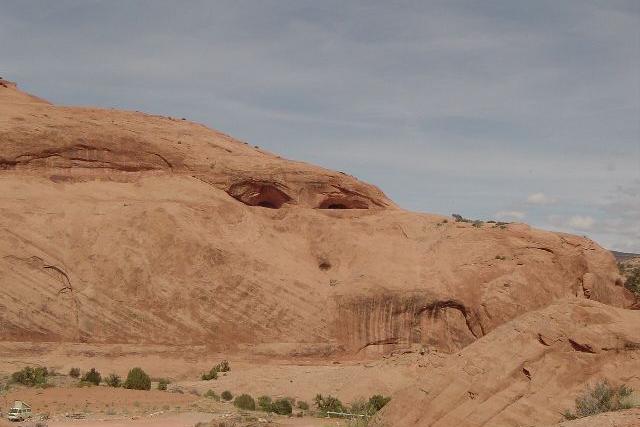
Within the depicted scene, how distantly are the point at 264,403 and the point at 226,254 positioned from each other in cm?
800

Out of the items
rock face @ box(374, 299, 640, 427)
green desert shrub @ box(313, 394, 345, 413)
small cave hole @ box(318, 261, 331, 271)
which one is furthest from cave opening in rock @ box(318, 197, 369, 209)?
rock face @ box(374, 299, 640, 427)

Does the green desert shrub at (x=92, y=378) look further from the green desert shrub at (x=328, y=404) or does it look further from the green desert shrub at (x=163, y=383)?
the green desert shrub at (x=328, y=404)

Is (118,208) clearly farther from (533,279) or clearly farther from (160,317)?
(533,279)

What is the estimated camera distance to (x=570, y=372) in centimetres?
1192

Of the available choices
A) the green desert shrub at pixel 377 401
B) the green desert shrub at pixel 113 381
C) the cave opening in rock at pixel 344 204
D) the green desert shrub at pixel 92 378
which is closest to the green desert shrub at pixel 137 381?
the green desert shrub at pixel 113 381

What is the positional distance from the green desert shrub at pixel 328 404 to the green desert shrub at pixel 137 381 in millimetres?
5458

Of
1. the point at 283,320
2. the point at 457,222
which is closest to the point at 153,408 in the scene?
the point at 283,320

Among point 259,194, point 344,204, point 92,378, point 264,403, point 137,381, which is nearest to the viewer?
point 264,403

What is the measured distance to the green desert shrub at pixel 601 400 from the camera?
1093 centimetres

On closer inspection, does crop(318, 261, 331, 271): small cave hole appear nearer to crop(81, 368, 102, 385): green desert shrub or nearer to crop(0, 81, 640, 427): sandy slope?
crop(0, 81, 640, 427): sandy slope

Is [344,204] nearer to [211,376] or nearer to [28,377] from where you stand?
[211,376]

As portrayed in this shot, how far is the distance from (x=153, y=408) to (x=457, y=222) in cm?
1861

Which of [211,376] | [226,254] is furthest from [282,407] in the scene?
[226,254]

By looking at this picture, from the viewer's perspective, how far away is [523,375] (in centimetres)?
1178
